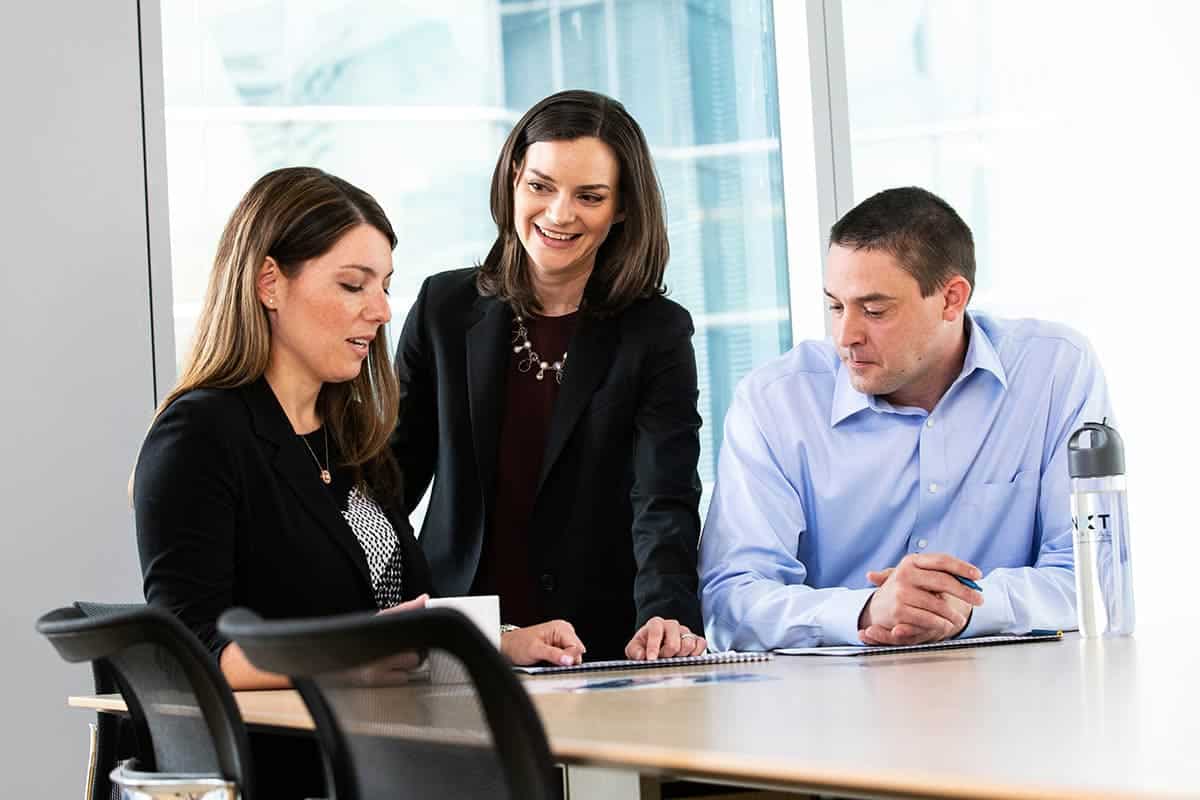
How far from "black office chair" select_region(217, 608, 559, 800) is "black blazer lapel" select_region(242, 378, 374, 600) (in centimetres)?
93

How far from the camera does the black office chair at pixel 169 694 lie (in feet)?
5.49

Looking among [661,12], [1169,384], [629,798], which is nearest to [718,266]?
[661,12]

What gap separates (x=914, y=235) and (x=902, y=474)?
48cm

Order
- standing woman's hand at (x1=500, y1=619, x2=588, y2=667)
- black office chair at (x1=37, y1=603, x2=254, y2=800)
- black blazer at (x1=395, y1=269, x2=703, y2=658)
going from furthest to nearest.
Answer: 1. black blazer at (x1=395, y1=269, x2=703, y2=658)
2. standing woman's hand at (x1=500, y1=619, x2=588, y2=667)
3. black office chair at (x1=37, y1=603, x2=254, y2=800)

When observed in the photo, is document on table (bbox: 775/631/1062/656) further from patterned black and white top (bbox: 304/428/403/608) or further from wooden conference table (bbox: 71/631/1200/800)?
patterned black and white top (bbox: 304/428/403/608)

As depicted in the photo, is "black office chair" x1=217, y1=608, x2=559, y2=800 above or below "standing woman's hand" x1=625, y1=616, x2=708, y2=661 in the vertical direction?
above

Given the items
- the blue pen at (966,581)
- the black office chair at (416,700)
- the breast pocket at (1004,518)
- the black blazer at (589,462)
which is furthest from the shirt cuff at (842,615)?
the black office chair at (416,700)

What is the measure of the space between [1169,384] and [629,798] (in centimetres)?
365

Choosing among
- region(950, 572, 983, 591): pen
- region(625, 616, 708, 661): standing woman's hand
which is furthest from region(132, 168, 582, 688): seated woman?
region(950, 572, 983, 591): pen

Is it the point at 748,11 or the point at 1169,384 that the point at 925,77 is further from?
the point at 1169,384

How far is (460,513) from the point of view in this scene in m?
2.89

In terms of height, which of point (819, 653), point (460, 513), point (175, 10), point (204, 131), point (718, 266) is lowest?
point (819, 653)

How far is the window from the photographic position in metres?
3.88

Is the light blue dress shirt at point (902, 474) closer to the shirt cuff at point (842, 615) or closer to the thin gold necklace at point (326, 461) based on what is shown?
the shirt cuff at point (842, 615)
